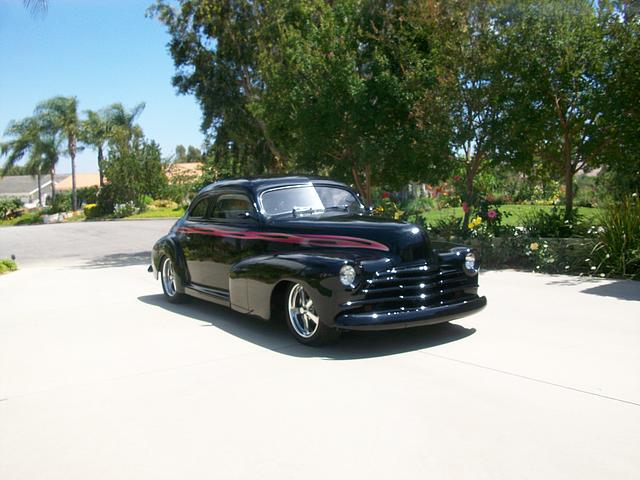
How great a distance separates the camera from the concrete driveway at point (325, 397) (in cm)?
A: 361

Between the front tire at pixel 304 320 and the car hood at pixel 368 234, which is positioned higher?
the car hood at pixel 368 234

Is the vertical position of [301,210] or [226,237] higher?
[301,210]

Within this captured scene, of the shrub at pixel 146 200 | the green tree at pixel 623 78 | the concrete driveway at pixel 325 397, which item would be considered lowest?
the concrete driveway at pixel 325 397

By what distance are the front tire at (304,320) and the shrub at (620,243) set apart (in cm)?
560

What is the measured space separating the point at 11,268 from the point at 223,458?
12121mm

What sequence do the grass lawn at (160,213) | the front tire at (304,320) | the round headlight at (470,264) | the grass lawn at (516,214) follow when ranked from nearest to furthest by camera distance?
the front tire at (304,320) → the round headlight at (470,264) → the grass lawn at (516,214) → the grass lawn at (160,213)

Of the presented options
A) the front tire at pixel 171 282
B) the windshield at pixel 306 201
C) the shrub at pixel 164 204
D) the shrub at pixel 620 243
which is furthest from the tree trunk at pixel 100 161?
the windshield at pixel 306 201

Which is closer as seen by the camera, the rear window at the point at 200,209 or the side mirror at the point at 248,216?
the side mirror at the point at 248,216

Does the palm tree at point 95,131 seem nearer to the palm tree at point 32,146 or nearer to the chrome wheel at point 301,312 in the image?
the palm tree at point 32,146

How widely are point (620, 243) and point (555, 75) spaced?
135 inches

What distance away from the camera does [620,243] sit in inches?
375

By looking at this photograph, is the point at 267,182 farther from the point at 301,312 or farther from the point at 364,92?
the point at 364,92

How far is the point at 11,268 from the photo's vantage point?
14.0 meters

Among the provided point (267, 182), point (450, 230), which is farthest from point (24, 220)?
point (267, 182)
